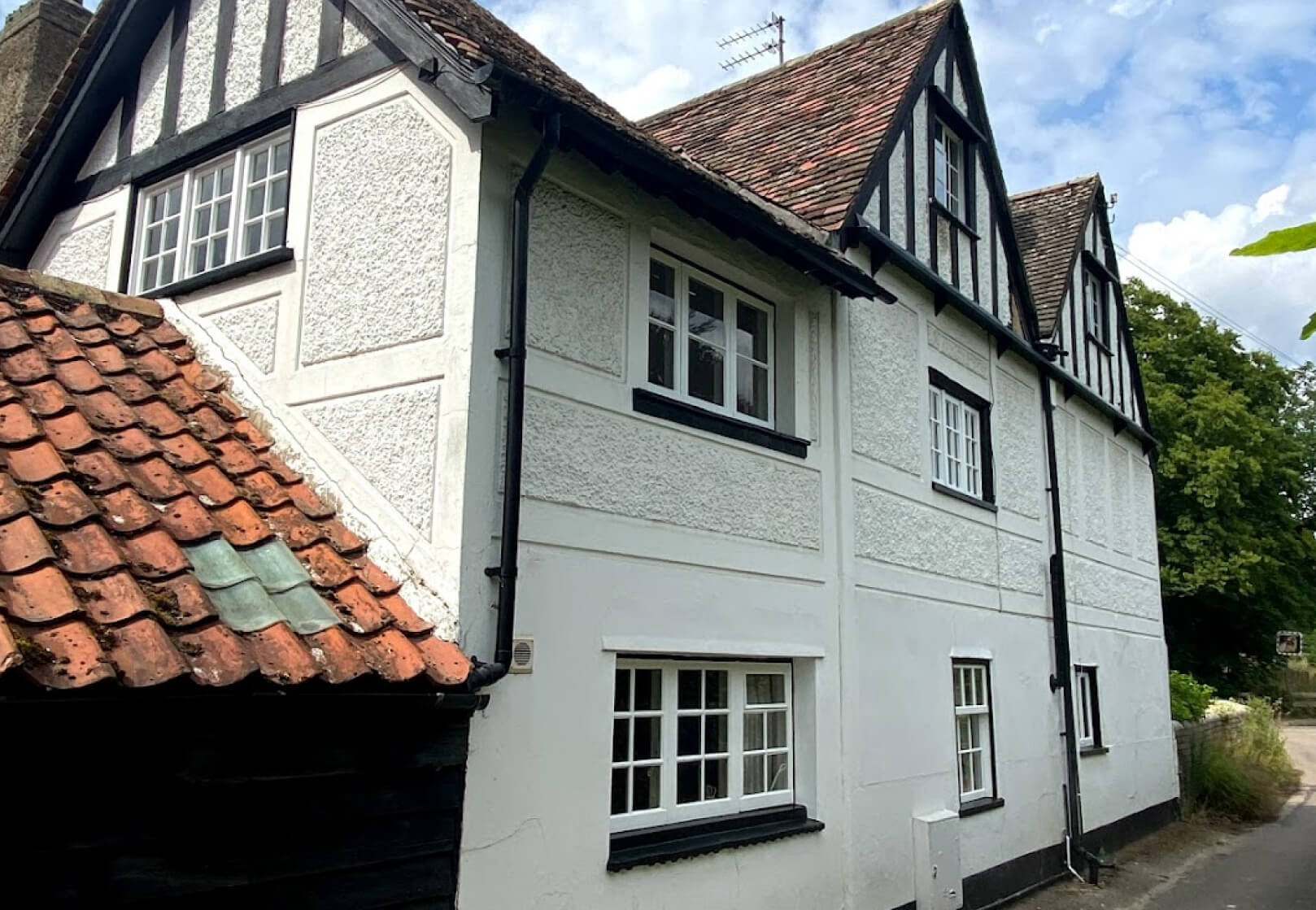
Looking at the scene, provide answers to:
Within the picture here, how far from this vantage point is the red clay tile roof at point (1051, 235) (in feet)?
45.5

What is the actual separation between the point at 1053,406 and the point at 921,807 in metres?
6.21

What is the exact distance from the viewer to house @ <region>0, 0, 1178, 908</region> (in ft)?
18.2

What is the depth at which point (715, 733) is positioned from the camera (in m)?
6.86

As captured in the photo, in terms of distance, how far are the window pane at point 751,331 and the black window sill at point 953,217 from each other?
11.4ft

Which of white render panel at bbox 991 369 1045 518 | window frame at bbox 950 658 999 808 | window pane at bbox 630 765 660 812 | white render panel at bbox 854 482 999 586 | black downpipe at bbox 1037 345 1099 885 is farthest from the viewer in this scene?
black downpipe at bbox 1037 345 1099 885

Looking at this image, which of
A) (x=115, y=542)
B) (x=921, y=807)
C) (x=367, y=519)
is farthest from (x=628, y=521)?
(x=921, y=807)

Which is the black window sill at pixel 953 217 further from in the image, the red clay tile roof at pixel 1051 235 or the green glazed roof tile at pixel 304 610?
the green glazed roof tile at pixel 304 610

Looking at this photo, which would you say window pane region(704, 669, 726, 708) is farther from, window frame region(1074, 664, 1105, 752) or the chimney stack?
window frame region(1074, 664, 1105, 752)

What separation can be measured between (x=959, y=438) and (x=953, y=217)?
2.23m

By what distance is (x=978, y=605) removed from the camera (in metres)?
10.4

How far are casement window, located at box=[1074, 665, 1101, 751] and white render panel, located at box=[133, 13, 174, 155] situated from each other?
11.2m

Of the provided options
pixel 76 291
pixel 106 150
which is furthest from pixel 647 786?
pixel 106 150

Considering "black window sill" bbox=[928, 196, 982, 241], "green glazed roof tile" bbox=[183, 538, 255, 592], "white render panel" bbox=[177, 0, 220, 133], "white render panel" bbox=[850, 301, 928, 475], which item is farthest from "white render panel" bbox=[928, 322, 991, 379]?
"green glazed roof tile" bbox=[183, 538, 255, 592]

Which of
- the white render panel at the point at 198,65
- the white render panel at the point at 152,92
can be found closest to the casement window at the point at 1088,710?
the white render panel at the point at 198,65
